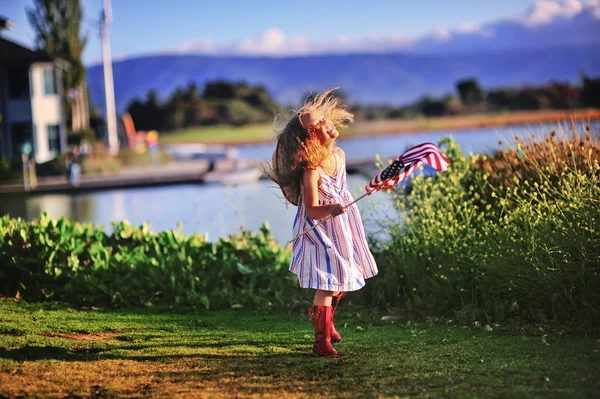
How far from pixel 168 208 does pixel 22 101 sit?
18831mm

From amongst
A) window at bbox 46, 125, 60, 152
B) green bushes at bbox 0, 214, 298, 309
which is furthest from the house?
green bushes at bbox 0, 214, 298, 309

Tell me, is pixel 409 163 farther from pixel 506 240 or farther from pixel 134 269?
pixel 134 269

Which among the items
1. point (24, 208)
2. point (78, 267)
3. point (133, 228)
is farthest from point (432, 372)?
point (24, 208)

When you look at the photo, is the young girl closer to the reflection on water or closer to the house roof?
the reflection on water

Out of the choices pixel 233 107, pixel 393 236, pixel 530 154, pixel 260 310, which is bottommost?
pixel 260 310

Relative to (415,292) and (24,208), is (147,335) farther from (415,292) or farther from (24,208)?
(24,208)

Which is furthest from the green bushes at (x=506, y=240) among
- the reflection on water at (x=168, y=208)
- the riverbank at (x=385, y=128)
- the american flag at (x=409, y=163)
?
the riverbank at (x=385, y=128)

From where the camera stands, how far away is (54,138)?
139ft

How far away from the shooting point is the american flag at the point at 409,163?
5586 mm

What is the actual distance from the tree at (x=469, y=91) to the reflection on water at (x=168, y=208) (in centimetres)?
6656

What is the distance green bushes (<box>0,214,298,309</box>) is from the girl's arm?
252 cm

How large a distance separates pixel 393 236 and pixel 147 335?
271 centimetres

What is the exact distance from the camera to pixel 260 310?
25.6 ft

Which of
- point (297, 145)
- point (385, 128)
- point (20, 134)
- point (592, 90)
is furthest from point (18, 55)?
point (385, 128)
